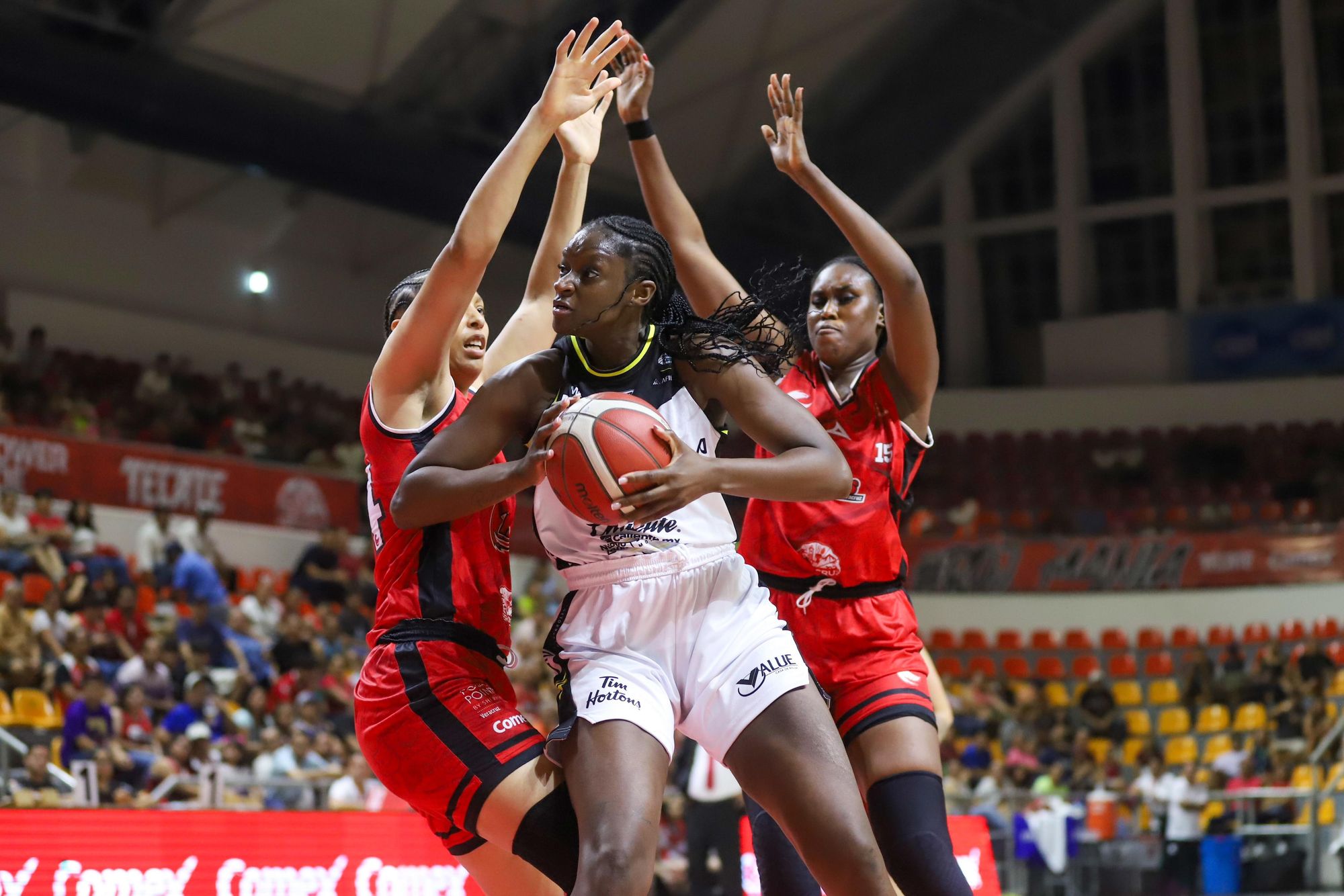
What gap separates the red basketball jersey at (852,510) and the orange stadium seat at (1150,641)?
16.8 meters

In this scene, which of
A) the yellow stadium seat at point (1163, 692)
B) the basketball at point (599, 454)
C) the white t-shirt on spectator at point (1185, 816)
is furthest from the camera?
the yellow stadium seat at point (1163, 692)

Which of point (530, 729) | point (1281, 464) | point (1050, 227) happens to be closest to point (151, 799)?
point (530, 729)

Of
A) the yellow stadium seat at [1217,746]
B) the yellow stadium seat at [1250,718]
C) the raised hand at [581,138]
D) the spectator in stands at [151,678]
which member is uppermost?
the yellow stadium seat at [1250,718]

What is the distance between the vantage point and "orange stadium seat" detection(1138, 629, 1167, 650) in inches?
793

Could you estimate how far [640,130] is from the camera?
179 inches

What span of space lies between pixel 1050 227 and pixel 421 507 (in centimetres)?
2420

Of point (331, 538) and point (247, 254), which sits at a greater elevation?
point (247, 254)

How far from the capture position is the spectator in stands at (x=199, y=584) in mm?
13328

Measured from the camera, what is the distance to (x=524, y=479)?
10.6ft

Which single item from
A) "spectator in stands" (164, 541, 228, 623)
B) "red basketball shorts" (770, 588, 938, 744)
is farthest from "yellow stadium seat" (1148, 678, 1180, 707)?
"red basketball shorts" (770, 588, 938, 744)

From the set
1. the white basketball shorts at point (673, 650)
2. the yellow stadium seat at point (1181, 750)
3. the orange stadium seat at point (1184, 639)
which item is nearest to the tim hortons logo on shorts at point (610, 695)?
the white basketball shorts at point (673, 650)

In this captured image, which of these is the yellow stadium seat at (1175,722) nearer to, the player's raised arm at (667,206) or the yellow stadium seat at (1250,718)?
the yellow stadium seat at (1250,718)

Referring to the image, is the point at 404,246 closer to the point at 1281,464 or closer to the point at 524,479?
the point at 1281,464

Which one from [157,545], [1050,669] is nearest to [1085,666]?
[1050,669]
